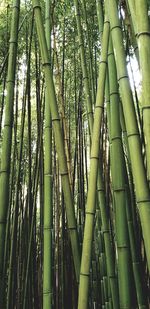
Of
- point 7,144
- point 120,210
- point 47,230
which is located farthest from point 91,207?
point 7,144

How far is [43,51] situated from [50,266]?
0.68 meters

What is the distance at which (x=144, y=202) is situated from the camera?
0.78 m

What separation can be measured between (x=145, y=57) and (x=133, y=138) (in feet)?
0.58

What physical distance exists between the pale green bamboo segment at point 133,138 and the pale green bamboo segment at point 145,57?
41mm

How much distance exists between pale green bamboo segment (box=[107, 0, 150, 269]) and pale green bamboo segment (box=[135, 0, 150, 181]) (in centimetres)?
4

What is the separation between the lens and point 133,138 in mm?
819

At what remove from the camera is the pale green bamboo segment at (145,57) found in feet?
2.44

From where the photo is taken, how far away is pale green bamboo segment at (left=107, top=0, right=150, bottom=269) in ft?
2.54

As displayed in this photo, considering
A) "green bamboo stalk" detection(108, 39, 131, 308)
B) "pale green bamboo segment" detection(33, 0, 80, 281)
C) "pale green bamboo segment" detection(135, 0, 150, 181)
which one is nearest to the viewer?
"pale green bamboo segment" detection(135, 0, 150, 181)

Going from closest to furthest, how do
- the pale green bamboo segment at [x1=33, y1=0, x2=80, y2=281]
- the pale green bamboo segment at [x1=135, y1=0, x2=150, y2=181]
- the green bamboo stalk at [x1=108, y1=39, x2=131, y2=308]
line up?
the pale green bamboo segment at [x1=135, y1=0, x2=150, y2=181] → the green bamboo stalk at [x1=108, y1=39, x2=131, y2=308] → the pale green bamboo segment at [x1=33, y1=0, x2=80, y2=281]

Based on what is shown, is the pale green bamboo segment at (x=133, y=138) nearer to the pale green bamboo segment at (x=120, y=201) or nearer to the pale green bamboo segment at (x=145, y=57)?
the pale green bamboo segment at (x=145, y=57)

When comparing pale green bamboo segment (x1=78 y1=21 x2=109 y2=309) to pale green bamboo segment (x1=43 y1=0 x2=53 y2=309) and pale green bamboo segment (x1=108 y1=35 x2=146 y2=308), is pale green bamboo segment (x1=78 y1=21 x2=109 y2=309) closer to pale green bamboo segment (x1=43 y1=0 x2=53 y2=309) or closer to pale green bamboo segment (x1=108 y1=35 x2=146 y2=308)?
pale green bamboo segment (x1=108 y1=35 x2=146 y2=308)

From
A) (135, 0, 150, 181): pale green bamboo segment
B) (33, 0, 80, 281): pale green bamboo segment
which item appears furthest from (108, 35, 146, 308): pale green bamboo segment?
(135, 0, 150, 181): pale green bamboo segment

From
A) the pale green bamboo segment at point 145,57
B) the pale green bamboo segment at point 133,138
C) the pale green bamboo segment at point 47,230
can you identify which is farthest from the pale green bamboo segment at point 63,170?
the pale green bamboo segment at point 145,57
